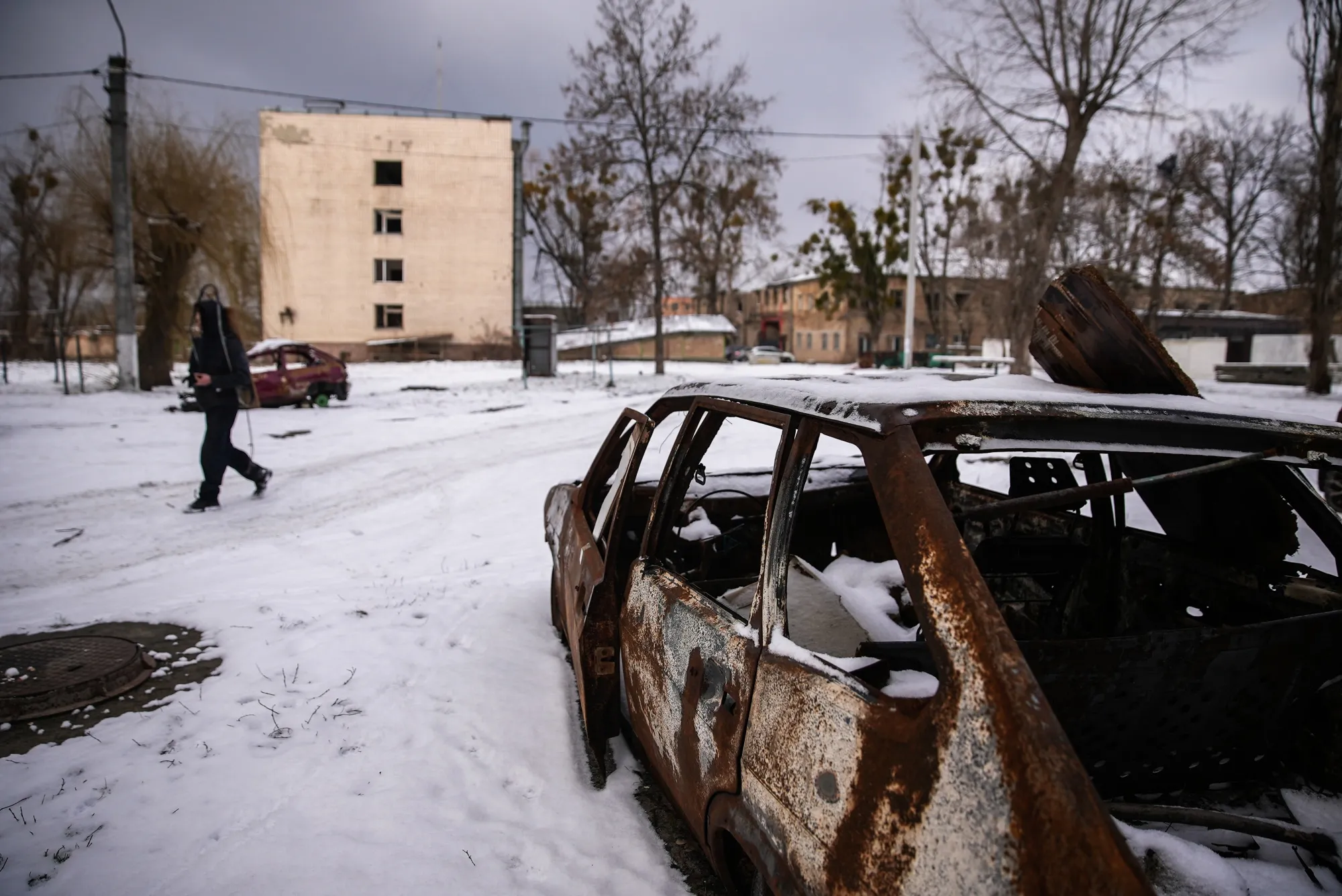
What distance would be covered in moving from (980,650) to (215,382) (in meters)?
7.12

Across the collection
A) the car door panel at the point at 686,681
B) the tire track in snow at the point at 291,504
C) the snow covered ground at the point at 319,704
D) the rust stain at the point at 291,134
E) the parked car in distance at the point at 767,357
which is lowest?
the snow covered ground at the point at 319,704

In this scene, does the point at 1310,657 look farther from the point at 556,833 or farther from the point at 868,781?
the point at 556,833

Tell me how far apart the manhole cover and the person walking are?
118 inches

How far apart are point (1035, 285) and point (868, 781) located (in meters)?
20.5

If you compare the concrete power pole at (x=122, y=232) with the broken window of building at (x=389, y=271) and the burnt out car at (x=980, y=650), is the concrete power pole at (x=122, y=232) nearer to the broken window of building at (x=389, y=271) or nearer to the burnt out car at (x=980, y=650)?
the burnt out car at (x=980, y=650)

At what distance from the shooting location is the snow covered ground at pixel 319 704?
2.35 metres

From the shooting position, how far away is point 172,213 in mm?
17375

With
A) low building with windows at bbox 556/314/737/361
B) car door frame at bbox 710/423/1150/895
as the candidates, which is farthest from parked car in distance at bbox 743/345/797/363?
car door frame at bbox 710/423/1150/895

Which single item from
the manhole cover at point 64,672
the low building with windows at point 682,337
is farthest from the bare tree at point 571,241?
the manhole cover at point 64,672

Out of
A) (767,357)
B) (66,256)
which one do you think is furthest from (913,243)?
(767,357)

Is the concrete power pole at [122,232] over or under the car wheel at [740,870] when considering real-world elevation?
over

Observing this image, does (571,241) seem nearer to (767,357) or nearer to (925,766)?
(767,357)

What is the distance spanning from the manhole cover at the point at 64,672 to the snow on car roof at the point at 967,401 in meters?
3.39

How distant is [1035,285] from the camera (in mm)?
19062
